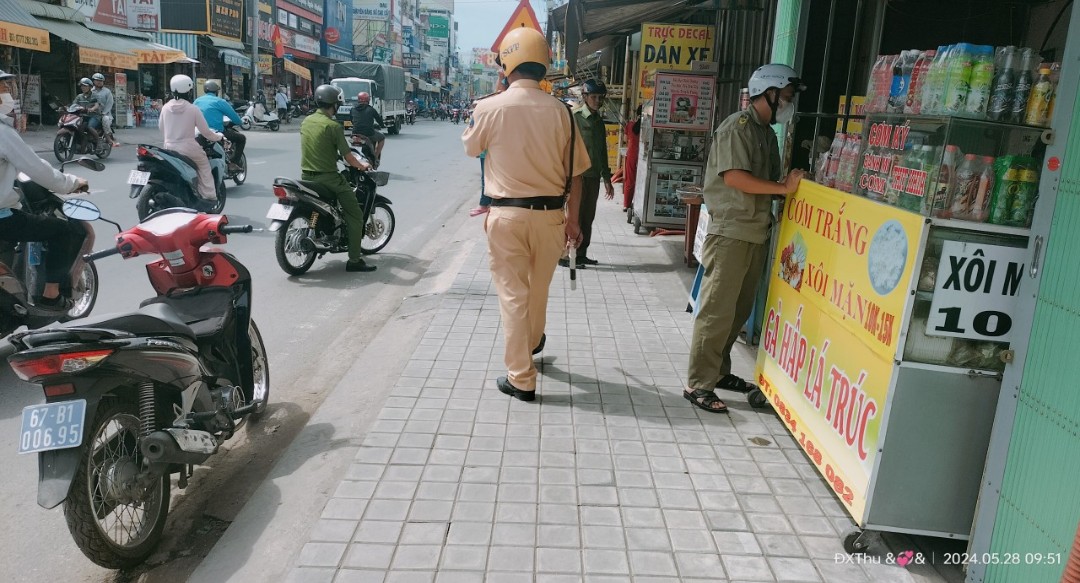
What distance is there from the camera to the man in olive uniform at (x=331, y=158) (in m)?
7.46

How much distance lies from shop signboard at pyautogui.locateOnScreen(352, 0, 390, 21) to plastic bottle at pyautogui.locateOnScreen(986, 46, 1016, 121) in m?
66.8

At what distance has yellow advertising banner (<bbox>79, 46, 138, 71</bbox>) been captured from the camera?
70.5 ft

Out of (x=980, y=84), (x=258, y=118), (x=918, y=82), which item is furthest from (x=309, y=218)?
(x=258, y=118)

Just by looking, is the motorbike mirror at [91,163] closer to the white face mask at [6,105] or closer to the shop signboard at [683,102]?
the white face mask at [6,105]

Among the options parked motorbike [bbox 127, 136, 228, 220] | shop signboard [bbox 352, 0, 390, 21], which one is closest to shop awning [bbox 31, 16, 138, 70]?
parked motorbike [bbox 127, 136, 228, 220]

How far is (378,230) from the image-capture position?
892 cm

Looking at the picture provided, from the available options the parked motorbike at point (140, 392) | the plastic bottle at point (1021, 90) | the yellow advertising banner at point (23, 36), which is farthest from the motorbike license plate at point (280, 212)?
the yellow advertising banner at point (23, 36)

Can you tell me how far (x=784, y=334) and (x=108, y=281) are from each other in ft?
18.6

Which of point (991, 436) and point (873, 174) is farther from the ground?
point (873, 174)

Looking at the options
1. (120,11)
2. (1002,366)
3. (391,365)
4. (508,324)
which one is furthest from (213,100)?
(120,11)

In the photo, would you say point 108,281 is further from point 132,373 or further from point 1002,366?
point 1002,366

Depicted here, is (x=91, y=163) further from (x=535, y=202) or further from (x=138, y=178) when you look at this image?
(x=535, y=202)

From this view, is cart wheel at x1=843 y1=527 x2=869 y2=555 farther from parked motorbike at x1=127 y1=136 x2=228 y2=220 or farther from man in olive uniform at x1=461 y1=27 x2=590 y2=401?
parked motorbike at x1=127 y1=136 x2=228 y2=220

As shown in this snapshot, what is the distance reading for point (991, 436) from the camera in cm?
279
